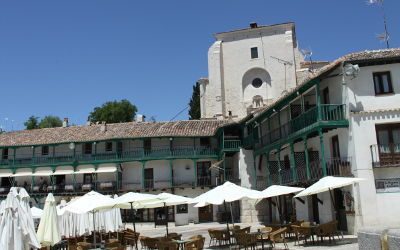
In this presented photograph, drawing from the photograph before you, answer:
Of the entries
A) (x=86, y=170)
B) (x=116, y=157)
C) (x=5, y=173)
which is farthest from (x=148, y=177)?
(x=5, y=173)

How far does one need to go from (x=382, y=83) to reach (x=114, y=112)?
143ft

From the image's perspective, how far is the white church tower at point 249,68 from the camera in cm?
4544

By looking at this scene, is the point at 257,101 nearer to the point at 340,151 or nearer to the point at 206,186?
the point at 206,186

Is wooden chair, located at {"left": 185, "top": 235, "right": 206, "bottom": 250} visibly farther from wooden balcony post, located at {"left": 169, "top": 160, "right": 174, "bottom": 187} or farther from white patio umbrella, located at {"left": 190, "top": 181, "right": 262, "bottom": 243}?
wooden balcony post, located at {"left": 169, "top": 160, "right": 174, "bottom": 187}

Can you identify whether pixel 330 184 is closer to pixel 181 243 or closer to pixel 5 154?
pixel 181 243

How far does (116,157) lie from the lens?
4088 centimetres

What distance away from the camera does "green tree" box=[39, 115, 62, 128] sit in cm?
6594

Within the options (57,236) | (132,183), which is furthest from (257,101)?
(57,236)

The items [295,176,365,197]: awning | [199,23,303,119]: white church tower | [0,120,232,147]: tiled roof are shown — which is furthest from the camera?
[199,23,303,119]: white church tower

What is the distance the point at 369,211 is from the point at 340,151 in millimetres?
3486

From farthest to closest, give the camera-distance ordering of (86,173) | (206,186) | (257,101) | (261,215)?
(257,101) → (86,173) → (206,186) → (261,215)

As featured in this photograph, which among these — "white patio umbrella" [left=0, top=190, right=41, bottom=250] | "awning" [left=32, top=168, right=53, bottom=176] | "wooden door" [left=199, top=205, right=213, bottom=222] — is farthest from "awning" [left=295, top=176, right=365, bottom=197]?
"awning" [left=32, top=168, right=53, bottom=176]

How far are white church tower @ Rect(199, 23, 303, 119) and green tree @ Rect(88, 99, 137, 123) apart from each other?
16280 mm

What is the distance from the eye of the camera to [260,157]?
33.5 meters
